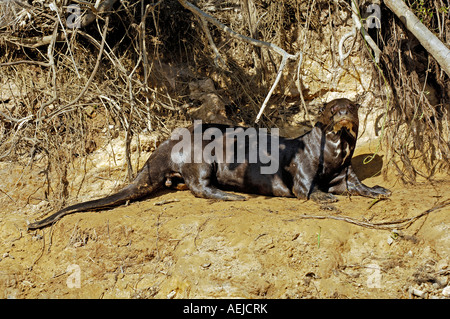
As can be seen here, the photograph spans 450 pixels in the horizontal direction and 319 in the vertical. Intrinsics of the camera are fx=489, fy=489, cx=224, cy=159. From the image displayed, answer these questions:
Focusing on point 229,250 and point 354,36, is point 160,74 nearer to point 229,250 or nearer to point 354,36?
point 354,36

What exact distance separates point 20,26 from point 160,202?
7.70ft

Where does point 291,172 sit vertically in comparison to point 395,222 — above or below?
above

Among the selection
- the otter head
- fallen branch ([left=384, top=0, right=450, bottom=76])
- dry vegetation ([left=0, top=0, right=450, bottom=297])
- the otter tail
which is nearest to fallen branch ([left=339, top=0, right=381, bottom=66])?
dry vegetation ([left=0, top=0, right=450, bottom=297])

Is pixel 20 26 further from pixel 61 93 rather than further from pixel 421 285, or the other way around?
pixel 421 285

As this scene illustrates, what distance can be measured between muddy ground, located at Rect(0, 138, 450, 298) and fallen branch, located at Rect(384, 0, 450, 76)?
3.33 feet

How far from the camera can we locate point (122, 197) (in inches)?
153

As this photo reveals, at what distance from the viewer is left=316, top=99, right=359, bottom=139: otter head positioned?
149 inches

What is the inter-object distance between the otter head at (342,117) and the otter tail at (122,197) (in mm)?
1453

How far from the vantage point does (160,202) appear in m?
3.86

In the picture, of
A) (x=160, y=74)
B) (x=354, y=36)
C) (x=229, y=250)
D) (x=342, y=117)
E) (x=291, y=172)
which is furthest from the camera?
(x=160, y=74)

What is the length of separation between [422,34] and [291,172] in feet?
5.18

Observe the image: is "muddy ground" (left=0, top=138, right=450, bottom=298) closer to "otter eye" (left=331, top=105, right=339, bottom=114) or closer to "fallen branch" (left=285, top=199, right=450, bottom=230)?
"fallen branch" (left=285, top=199, right=450, bottom=230)

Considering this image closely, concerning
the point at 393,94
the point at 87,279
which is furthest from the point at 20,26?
the point at 393,94

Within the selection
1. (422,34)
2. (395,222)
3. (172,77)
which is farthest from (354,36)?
(395,222)
